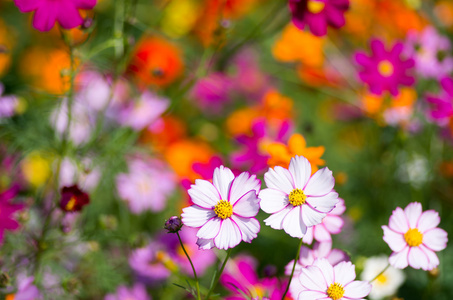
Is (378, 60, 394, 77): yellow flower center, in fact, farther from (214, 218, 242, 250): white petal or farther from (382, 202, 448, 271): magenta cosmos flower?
(214, 218, 242, 250): white petal

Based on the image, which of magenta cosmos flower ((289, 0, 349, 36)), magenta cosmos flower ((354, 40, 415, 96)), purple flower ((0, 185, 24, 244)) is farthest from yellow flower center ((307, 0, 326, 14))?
purple flower ((0, 185, 24, 244))

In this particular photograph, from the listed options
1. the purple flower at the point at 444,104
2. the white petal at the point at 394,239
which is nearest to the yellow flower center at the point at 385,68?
the purple flower at the point at 444,104

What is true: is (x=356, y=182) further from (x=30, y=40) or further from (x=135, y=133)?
(x=30, y=40)

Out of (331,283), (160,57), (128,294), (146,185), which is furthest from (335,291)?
(160,57)

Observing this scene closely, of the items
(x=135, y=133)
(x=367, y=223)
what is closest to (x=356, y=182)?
(x=367, y=223)

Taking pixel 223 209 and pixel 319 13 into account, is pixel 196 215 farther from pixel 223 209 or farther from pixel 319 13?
pixel 319 13

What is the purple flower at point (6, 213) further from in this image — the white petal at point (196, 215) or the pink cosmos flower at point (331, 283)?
the pink cosmos flower at point (331, 283)
